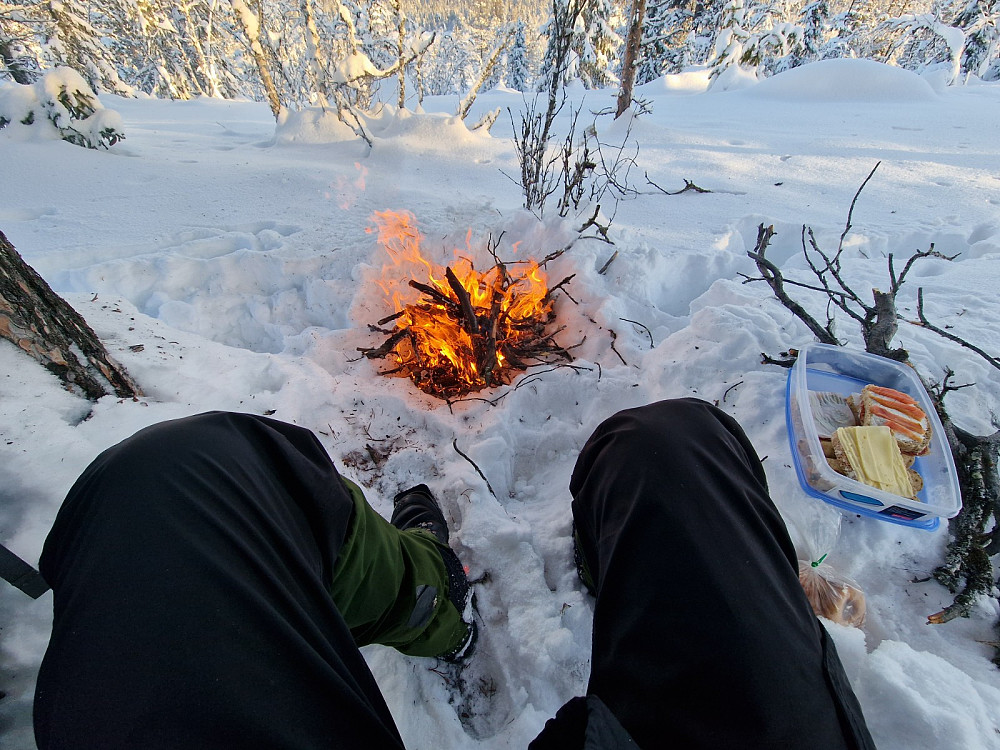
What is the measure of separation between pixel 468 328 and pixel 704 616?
1848 millimetres

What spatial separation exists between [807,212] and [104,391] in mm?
4637

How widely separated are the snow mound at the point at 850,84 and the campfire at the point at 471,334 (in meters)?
8.44

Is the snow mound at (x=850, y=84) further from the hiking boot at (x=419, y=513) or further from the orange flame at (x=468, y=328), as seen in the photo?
the hiking boot at (x=419, y=513)

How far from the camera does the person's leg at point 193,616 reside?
63cm

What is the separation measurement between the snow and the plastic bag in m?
0.02

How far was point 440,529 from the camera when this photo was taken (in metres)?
1.71

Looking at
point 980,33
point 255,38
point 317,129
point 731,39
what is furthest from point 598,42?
point 317,129

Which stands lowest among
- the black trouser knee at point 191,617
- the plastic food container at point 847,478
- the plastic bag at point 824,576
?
the plastic bag at point 824,576

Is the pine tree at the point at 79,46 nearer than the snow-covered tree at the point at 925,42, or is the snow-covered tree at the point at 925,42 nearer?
the snow-covered tree at the point at 925,42

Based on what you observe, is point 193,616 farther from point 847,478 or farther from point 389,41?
point 389,41

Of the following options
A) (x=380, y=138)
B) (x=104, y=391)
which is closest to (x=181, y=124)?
(x=380, y=138)

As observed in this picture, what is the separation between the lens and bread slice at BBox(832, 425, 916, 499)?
4.88 feet

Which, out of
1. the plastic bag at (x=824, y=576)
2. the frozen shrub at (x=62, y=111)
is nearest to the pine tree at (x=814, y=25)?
the frozen shrub at (x=62, y=111)

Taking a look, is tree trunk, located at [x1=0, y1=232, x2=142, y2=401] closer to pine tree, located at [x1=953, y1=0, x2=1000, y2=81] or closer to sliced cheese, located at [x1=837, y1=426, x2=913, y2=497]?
sliced cheese, located at [x1=837, y1=426, x2=913, y2=497]
